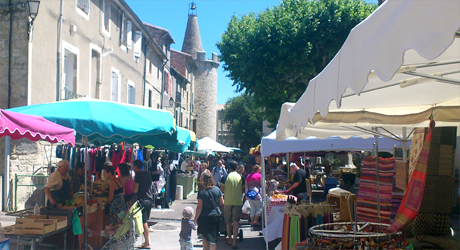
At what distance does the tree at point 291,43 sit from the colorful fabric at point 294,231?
39.7ft

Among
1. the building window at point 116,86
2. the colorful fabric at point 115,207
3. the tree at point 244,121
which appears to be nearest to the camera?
the colorful fabric at point 115,207

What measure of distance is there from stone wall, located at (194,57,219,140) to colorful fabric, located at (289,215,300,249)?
42250mm

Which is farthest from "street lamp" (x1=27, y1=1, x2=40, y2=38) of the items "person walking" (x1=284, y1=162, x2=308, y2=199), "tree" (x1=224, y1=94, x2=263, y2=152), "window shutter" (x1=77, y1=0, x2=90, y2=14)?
"tree" (x1=224, y1=94, x2=263, y2=152)

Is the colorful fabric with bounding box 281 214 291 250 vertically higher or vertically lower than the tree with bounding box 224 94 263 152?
lower

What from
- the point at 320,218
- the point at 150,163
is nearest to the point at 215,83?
the point at 150,163

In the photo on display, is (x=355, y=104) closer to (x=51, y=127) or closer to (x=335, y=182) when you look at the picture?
(x=51, y=127)

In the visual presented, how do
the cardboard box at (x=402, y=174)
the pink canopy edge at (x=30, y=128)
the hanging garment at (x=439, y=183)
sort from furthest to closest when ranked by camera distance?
the pink canopy edge at (x=30, y=128)
the cardboard box at (x=402, y=174)
the hanging garment at (x=439, y=183)

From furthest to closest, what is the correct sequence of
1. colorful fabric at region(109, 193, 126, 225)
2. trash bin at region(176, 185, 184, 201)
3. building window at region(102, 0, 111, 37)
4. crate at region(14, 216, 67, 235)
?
building window at region(102, 0, 111, 37)
trash bin at region(176, 185, 184, 201)
colorful fabric at region(109, 193, 126, 225)
crate at region(14, 216, 67, 235)

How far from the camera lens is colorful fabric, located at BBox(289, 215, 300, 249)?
4738mm

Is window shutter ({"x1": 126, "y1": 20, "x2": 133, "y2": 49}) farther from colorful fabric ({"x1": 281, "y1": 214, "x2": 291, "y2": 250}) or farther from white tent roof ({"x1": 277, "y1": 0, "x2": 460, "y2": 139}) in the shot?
white tent roof ({"x1": 277, "y1": 0, "x2": 460, "y2": 139})

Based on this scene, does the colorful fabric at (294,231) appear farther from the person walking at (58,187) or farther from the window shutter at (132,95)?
the window shutter at (132,95)

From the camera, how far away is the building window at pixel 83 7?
1424 cm

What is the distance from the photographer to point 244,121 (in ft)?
168

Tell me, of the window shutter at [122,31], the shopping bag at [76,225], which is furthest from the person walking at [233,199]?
the window shutter at [122,31]
